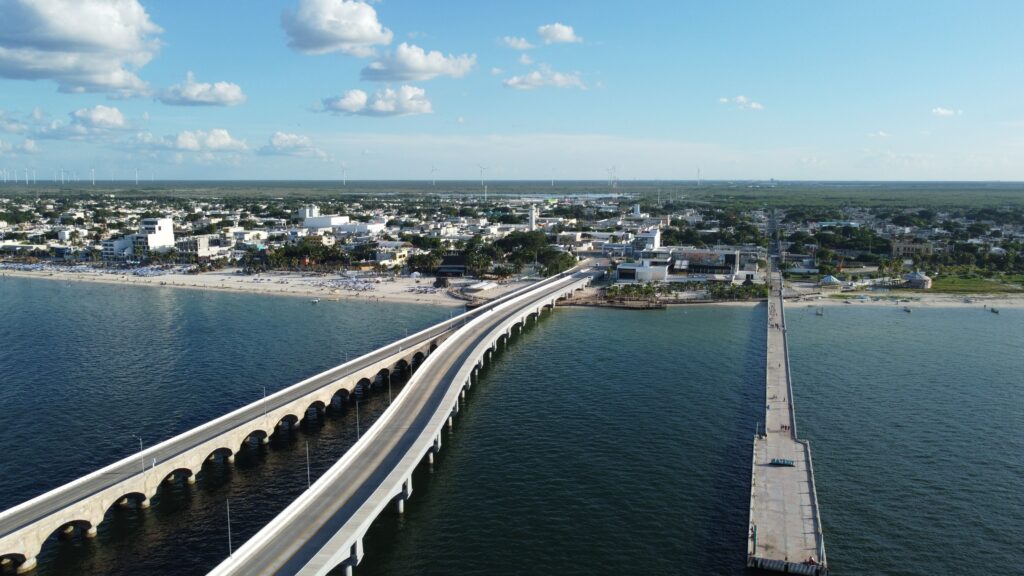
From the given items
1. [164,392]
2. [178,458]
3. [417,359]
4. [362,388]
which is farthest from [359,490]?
[417,359]

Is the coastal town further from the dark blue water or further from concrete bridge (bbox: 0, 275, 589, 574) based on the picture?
concrete bridge (bbox: 0, 275, 589, 574)

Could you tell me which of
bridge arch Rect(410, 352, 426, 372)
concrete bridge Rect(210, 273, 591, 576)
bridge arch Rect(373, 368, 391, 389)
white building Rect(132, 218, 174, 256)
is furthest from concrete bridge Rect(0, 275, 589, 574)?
white building Rect(132, 218, 174, 256)

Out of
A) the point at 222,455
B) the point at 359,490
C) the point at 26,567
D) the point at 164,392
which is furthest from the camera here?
the point at 164,392

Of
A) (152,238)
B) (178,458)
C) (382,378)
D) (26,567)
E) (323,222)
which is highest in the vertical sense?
(323,222)

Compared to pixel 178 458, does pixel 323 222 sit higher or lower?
higher

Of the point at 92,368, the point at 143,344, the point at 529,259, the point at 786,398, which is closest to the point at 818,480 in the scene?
the point at 786,398

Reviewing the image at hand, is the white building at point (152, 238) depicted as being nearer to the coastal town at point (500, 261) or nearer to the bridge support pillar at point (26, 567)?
the coastal town at point (500, 261)

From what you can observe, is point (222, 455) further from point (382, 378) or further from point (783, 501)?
point (783, 501)

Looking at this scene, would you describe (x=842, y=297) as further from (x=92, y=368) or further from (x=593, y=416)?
(x=92, y=368)
